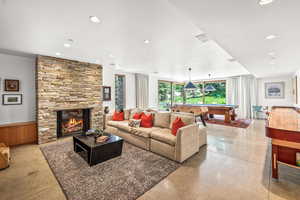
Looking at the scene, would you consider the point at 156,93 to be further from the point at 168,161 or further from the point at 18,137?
the point at 18,137

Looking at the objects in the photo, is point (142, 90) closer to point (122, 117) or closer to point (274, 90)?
point (122, 117)

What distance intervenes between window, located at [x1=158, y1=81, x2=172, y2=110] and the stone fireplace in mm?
4562

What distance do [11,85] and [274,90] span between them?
1116cm

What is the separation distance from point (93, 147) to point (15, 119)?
10.4 feet

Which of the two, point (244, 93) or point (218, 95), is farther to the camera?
point (218, 95)

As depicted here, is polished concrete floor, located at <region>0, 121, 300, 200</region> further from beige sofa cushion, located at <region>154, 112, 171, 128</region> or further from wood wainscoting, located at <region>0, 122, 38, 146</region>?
beige sofa cushion, located at <region>154, 112, 171, 128</region>

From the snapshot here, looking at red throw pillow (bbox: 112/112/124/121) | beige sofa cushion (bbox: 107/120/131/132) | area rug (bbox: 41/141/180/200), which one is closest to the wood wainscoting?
area rug (bbox: 41/141/180/200)

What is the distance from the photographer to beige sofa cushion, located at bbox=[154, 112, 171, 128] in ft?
12.1

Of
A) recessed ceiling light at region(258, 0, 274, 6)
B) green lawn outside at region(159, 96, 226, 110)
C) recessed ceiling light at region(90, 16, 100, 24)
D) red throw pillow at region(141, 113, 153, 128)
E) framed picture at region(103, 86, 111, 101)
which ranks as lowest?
red throw pillow at region(141, 113, 153, 128)

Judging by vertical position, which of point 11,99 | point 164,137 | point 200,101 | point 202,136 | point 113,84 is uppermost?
point 113,84

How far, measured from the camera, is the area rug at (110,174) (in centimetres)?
189

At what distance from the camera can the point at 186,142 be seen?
2789 mm

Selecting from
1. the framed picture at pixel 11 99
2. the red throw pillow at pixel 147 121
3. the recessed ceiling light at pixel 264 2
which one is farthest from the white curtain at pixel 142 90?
the recessed ceiling light at pixel 264 2

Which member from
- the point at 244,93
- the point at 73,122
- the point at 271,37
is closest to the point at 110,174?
the point at 73,122
